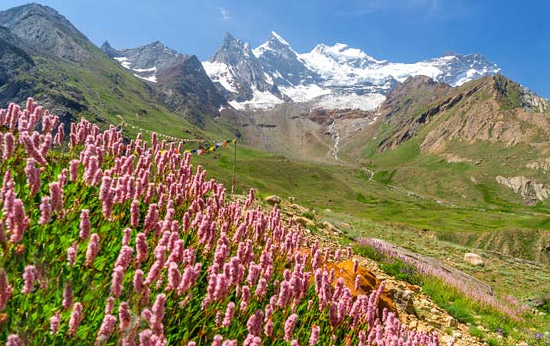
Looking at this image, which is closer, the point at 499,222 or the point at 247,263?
the point at 247,263

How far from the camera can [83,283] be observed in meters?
4.05

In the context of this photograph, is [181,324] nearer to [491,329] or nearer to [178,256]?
[178,256]

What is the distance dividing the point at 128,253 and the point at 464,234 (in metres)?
67.9

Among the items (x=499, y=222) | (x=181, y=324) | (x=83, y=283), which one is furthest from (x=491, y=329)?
(x=499, y=222)

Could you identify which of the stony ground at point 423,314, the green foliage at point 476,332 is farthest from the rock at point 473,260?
the green foliage at point 476,332

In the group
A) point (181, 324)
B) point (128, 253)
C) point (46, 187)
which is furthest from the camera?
point (46, 187)

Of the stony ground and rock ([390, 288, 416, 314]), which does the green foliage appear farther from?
rock ([390, 288, 416, 314])

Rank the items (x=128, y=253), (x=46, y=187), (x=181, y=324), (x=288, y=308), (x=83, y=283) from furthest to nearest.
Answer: (x=46, y=187) < (x=288, y=308) < (x=181, y=324) < (x=83, y=283) < (x=128, y=253)

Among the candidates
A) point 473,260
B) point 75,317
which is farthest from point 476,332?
point 473,260

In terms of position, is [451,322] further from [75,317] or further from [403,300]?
[75,317]

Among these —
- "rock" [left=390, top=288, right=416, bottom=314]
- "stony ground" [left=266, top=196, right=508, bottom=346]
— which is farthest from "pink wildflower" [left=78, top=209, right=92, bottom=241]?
"rock" [left=390, top=288, right=416, bottom=314]

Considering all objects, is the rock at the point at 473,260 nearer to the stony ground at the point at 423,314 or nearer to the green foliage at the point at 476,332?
the stony ground at the point at 423,314

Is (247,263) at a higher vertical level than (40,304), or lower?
higher

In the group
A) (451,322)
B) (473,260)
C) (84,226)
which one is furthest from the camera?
(473,260)
